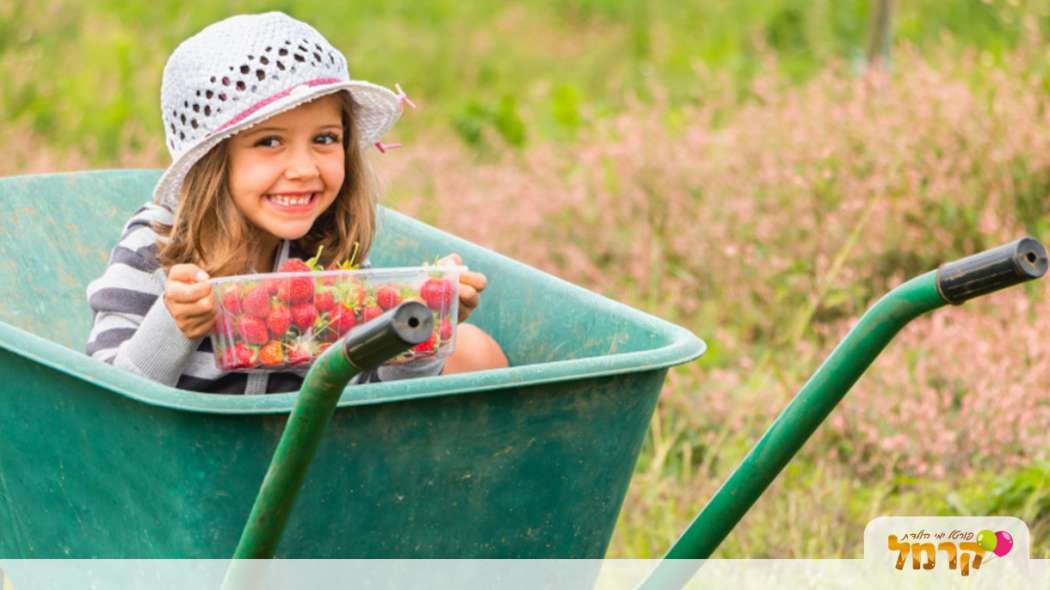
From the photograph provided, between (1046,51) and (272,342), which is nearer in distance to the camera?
(272,342)

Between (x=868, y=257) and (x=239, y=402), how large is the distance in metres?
2.67

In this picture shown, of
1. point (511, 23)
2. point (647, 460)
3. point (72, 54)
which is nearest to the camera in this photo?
point (647, 460)

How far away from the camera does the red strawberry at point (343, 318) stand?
1.89 meters

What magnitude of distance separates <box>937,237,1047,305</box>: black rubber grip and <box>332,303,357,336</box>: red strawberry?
698 millimetres

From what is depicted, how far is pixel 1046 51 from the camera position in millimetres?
4531

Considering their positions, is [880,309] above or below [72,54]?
above

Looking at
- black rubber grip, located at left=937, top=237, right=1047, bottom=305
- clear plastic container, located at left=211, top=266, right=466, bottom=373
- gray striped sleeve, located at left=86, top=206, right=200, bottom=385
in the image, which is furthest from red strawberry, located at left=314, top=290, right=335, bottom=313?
black rubber grip, located at left=937, top=237, right=1047, bottom=305

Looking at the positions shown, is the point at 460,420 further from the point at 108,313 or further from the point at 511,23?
the point at 511,23

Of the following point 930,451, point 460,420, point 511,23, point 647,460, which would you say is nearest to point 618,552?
point 647,460

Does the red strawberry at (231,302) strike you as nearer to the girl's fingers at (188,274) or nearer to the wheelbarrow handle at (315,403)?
the girl's fingers at (188,274)

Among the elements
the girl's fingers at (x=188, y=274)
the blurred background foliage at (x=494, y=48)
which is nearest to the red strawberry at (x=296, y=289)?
the girl's fingers at (x=188, y=274)

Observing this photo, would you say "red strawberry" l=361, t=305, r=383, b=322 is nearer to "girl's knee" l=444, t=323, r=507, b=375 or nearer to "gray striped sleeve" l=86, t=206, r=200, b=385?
"gray striped sleeve" l=86, t=206, r=200, b=385

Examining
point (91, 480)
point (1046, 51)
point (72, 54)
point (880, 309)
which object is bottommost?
point (72, 54)

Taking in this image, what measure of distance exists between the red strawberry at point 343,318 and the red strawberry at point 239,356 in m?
0.11
